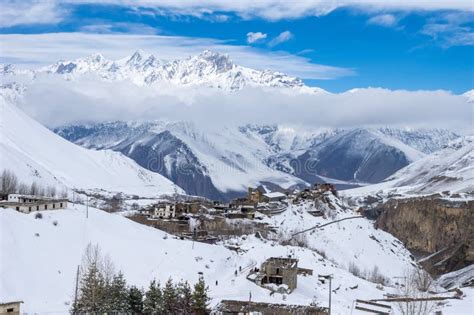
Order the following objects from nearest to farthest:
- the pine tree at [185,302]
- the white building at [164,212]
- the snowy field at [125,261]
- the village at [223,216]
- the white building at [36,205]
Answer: the pine tree at [185,302]
the snowy field at [125,261]
the white building at [36,205]
the village at [223,216]
the white building at [164,212]

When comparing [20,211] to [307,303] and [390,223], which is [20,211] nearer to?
[307,303]

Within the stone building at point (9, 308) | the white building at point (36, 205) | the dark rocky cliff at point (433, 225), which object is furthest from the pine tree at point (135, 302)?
the dark rocky cliff at point (433, 225)

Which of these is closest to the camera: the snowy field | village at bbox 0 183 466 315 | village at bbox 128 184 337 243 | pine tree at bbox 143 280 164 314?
pine tree at bbox 143 280 164 314

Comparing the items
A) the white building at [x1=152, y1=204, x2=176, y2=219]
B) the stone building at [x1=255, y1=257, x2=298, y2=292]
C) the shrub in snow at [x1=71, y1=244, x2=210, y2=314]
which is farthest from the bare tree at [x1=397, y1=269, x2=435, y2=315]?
the white building at [x1=152, y1=204, x2=176, y2=219]

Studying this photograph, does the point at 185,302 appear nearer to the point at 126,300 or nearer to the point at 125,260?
the point at 126,300

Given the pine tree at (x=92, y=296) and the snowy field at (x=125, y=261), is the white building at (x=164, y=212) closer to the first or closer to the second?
the snowy field at (x=125, y=261)

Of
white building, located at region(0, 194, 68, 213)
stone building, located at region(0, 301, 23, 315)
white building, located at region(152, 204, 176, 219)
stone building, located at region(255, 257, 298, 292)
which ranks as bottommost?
stone building, located at region(0, 301, 23, 315)

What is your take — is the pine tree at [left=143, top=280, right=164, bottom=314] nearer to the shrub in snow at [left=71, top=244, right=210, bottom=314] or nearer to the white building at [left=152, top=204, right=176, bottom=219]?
the shrub in snow at [left=71, top=244, right=210, bottom=314]

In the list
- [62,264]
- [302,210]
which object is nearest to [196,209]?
[302,210]

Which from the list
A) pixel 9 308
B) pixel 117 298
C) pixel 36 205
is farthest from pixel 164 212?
pixel 9 308
